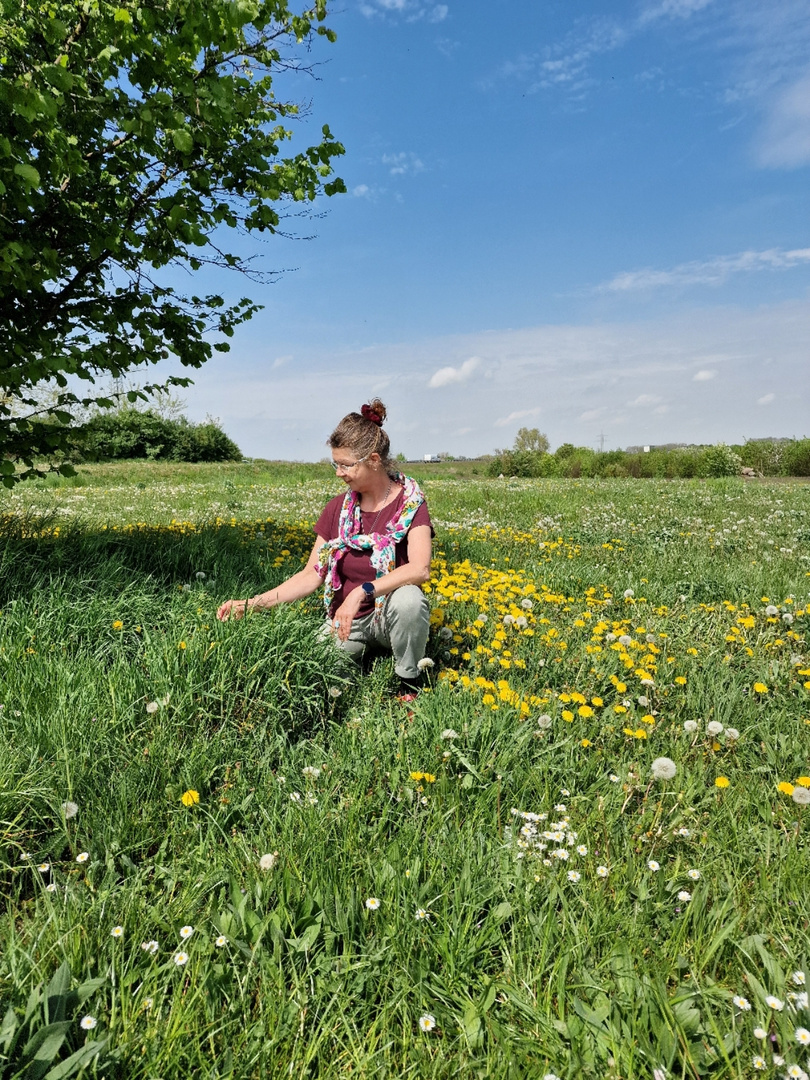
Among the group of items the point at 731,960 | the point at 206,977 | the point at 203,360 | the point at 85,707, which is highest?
the point at 203,360

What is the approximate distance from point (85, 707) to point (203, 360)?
12.7 feet

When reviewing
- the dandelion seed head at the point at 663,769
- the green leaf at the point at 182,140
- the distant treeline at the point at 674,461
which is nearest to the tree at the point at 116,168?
the green leaf at the point at 182,140

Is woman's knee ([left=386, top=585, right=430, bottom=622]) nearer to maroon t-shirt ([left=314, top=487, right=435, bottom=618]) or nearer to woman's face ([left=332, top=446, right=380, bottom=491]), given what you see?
maroon t-shirt ([left=314, top=487, right=435, bottom=618])

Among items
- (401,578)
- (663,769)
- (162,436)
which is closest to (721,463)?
(162,436)

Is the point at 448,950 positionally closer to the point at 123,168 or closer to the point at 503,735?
the point at 503,735

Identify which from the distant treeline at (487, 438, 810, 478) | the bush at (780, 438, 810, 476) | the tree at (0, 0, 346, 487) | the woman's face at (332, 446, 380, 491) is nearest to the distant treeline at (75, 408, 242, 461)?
the distant treeline at (487, 438, 810, 478)

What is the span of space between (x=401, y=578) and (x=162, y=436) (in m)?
42.0

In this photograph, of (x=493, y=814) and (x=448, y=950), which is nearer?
(x=448, y=950)

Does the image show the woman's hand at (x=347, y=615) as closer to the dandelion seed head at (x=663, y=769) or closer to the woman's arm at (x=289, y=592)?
the woman's arm at (x=289, y=592)

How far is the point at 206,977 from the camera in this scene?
180cm

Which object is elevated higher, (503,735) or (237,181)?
(237,181)

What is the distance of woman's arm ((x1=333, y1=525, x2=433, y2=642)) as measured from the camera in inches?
159

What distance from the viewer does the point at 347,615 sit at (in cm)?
401

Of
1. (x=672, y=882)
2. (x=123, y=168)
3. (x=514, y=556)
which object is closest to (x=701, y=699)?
(x=672, y=882)
